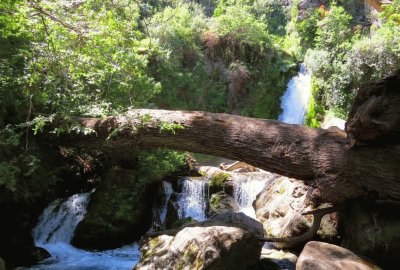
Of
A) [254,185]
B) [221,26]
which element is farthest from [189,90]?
[254,185]

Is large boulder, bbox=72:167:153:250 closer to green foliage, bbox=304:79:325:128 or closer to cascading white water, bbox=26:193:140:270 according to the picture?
cascading white water, bbox=26:193:140:270

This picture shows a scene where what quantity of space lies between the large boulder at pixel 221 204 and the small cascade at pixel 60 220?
2.88 metres

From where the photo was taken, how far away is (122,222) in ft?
25.0

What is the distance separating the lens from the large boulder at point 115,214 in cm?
741

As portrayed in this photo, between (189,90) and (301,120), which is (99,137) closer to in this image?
(189,90)

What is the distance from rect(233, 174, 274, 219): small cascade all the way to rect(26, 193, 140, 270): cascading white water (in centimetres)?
289

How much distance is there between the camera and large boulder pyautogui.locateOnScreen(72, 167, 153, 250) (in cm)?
741

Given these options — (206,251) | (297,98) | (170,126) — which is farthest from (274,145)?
(297,98)

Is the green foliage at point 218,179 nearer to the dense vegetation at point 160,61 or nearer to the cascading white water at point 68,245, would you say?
the dense vegetation at point 160,61

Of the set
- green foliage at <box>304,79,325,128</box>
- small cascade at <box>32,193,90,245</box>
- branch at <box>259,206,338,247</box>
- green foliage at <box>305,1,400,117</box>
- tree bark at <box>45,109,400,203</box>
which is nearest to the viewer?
tree bark at <box>45,109,400,203</box>

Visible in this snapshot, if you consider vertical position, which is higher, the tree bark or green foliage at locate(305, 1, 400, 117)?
green foliage at locate(305, 1, 400, 117)

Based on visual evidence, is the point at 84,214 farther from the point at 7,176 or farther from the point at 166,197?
the point at 7,176

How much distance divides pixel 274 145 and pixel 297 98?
1298 centimetres

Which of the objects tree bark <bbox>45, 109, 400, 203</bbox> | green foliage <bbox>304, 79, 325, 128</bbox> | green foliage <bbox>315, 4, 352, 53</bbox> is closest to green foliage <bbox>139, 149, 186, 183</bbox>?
tree bark <bbox>45, 109, 400, 203</bbox>
